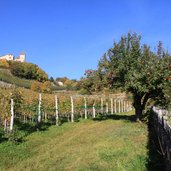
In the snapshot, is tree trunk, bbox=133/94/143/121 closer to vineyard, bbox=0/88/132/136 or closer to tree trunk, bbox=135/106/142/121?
tree trunk, bbox=135/106/142/121

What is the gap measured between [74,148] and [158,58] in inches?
489

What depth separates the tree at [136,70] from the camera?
23.4 m

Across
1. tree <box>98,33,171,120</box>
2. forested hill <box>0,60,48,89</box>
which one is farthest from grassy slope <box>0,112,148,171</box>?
forested hill <box>0,60,48,89</box>

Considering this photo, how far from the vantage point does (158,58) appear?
80.0ft

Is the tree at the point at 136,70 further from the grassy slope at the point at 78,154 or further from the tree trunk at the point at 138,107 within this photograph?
the grassy slope at the point at 78,154

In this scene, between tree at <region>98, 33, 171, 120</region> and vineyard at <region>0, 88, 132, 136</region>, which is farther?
tree at <region>98, 33, 171, 120</region>

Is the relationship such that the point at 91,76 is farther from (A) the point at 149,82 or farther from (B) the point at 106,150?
(B) the point at 106,150

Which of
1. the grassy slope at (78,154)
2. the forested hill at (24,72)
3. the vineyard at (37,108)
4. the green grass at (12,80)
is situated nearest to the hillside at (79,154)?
the grassy slope at (78,154)

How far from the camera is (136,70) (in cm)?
2417

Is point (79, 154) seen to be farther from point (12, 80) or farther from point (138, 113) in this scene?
point (12, 80)

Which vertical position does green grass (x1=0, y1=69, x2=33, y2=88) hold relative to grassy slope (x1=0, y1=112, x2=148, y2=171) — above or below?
above

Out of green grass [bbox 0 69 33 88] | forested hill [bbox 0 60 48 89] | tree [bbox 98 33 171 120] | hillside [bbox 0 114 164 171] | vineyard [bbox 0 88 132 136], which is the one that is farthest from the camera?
forested hill [bbox 0 60 48 89]

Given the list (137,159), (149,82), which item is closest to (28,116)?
(149,82)

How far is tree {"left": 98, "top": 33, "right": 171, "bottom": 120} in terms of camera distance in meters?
23.4
